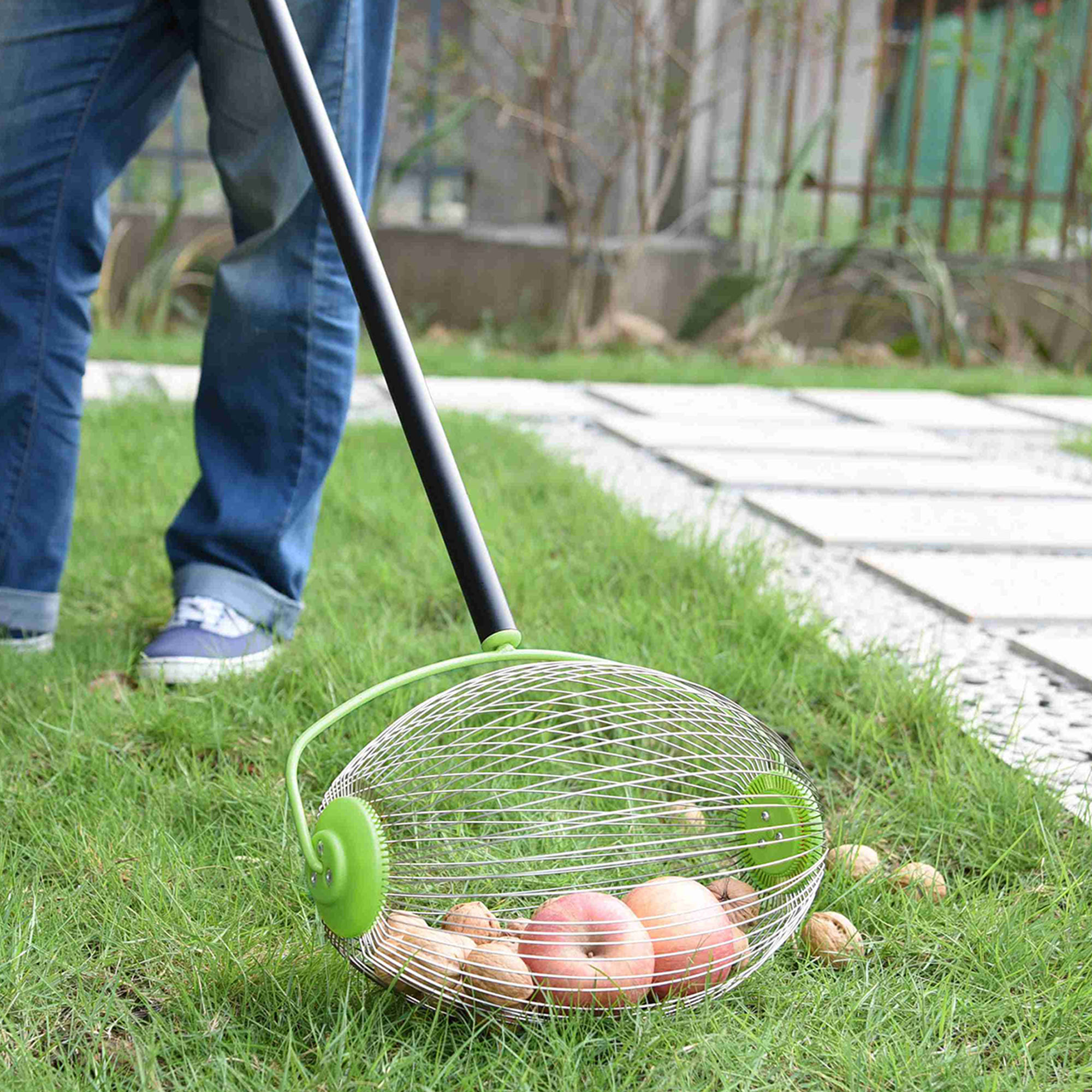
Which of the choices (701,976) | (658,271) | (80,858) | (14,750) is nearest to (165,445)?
(14,750)

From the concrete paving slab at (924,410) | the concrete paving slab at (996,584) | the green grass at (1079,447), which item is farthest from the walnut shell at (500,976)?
the concrete paving slab at (924,410)

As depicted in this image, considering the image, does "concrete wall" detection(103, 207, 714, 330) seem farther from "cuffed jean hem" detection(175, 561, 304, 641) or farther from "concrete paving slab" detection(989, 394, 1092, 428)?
"cuffed jean hem" detection(175, 561, 304, 641)

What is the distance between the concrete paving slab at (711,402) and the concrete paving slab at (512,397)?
10 cm

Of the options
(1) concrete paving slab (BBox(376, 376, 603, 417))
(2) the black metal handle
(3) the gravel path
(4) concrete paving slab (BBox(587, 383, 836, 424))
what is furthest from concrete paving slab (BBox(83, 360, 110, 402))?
(2) the black metal handle

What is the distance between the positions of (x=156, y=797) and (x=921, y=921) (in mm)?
688

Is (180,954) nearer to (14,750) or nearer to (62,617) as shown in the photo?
(14,750)

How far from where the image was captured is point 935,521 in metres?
2.42

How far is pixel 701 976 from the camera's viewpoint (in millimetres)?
895

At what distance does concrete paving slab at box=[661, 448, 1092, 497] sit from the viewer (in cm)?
268

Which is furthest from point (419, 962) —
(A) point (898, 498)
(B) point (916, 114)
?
(B) point (916, 114)

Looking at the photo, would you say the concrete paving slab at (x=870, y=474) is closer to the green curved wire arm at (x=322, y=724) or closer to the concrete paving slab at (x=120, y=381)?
the concrete paving slab at (x=120, y=381)

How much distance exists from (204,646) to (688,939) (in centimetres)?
86

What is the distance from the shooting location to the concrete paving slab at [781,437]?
3066mm

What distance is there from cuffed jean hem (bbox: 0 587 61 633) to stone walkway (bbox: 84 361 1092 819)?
0.96m
